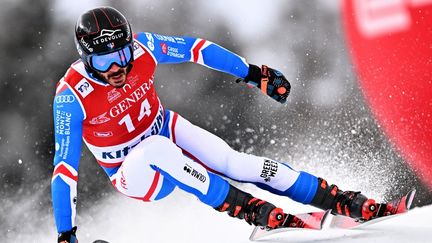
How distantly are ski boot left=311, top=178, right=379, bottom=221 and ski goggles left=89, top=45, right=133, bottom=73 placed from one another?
134 cm

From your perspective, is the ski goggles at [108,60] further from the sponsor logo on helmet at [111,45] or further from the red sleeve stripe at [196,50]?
the red sleeve stripe at [196,50]

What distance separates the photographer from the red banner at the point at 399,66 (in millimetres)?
5801

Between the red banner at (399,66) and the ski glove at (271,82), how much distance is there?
2.04 meters

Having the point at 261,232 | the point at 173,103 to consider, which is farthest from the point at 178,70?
the point at 261,232

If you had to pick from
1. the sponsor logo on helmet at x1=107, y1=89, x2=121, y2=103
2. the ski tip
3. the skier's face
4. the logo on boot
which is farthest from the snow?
the skier's face

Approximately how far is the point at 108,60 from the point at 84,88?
0.76 feet

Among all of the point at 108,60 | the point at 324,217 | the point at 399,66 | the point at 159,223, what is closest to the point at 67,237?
the point at 108,60

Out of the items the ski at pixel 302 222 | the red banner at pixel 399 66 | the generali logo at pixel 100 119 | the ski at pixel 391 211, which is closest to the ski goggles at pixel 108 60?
the generali logo at pixel 100 119

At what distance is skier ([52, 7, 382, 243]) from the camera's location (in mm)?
3748

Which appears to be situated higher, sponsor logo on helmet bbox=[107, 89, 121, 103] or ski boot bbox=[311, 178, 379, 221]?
sponsor logo on helmet bbox=[107, 89, 121, 103]

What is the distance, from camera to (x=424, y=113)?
5777mm

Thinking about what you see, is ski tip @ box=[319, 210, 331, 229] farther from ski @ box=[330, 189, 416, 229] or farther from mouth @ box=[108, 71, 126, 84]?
mouth @ box=[108, 71, 126, 84]

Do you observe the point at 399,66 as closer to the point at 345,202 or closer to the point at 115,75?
the point at 345,202

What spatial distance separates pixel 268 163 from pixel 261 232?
478 millimetres
